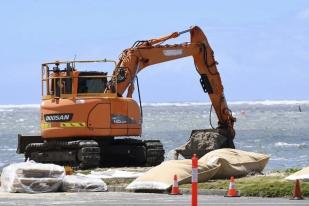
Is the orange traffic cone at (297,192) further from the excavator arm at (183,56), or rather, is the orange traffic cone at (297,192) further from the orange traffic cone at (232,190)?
the excavator arm at (183,56)

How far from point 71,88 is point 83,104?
793 mm

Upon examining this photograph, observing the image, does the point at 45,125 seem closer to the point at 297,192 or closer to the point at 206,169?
the point at 206,169

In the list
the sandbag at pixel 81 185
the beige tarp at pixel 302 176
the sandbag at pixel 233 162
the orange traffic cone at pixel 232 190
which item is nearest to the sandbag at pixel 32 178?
the sandbag at pixel 81 185

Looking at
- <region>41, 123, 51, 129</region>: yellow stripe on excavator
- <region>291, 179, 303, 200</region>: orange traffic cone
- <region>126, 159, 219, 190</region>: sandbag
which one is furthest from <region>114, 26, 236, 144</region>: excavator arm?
<region>291, 179, 303, 200</region>: orange traffic cone

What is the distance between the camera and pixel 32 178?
27734 millimetres

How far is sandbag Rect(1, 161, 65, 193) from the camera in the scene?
27.6m

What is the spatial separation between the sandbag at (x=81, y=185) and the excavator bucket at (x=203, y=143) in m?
11.1

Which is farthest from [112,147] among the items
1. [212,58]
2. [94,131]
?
[212,58]

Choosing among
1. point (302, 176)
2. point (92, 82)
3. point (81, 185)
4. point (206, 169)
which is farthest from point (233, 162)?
point (92, 82)

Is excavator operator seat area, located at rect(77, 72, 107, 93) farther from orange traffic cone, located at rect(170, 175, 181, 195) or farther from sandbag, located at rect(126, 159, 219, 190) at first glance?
orange traffic cone, located at rect(170, 175, 181, 195)

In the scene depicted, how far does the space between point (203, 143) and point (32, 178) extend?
41.5 feet

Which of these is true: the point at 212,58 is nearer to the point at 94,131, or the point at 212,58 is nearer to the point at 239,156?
the point at 94,131

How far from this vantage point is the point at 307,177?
88.7 ft

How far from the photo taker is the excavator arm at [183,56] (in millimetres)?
37094
